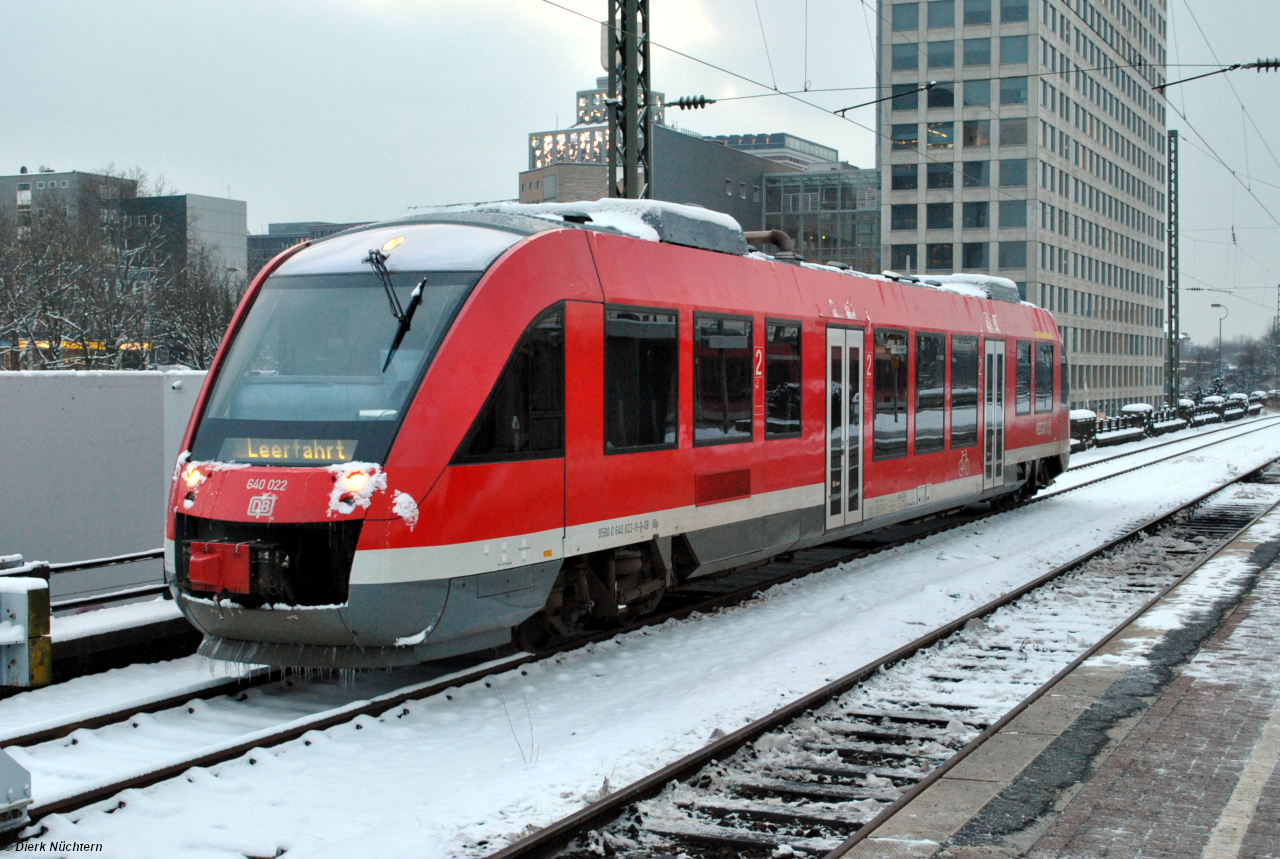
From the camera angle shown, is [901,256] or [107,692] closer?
[107,692]

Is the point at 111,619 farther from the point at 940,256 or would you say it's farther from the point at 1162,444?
the point at 940,256

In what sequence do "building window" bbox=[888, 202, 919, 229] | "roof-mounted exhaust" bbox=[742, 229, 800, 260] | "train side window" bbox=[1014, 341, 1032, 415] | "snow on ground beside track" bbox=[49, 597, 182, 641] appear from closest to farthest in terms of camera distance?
1. "snow on ground beside track" bbox=[49, 597, 182, 641]
2. "roof-mounted exhaust" bbox=[742, 229, 800, 260]
3. "train side window" bbox=[1014, 341, 1032, 415]
4. "building window" bbox=[888, 202, 919, 229]

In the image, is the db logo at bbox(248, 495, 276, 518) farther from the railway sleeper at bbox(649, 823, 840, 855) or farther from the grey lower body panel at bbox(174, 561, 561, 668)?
the railway sleeper at bbox(649, 823, 840, 855)

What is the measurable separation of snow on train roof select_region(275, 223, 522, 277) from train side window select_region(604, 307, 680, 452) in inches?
44.4

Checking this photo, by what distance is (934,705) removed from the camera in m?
7.65

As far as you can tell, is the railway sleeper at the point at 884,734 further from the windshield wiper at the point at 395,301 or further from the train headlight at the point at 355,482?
the windshield wiper at the point at 395,301

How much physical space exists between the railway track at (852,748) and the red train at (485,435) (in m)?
1.97

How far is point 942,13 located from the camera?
79812mm

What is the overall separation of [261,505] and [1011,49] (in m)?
80.2

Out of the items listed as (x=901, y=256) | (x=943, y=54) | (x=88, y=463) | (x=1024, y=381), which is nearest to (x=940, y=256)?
(x=901, y=256)

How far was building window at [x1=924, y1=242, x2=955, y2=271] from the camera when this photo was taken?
3184 inches

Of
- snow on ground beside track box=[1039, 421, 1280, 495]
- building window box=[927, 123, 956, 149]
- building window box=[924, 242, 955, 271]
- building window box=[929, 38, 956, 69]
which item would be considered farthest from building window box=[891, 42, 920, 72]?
snow on ground beside track box=[1039, 421, 1280, 495]

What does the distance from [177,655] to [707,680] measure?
4.01 m

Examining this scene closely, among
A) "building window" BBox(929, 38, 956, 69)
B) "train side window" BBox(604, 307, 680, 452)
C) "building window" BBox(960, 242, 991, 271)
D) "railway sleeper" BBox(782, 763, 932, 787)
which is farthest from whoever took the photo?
"building window" BBox(960, 242, 991, 271)
